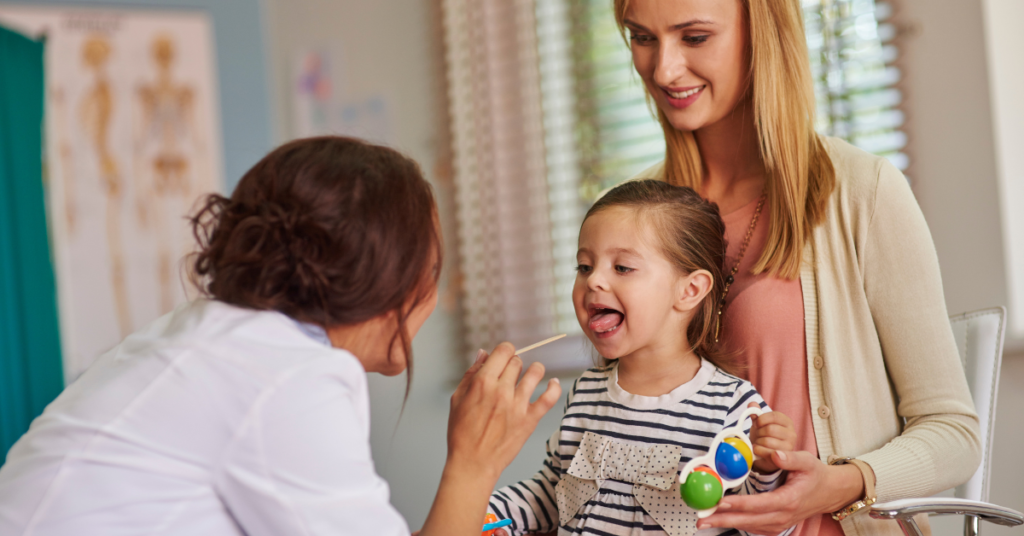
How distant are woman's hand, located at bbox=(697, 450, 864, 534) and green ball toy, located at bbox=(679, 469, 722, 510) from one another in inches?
1.5

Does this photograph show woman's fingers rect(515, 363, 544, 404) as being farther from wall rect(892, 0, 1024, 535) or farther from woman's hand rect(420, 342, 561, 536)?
wall rect(892, 0, 1024, 535)

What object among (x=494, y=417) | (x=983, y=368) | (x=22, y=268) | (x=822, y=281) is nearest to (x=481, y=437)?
(x=494, y=417)

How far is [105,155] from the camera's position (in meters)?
2.94

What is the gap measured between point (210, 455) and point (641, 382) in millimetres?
740

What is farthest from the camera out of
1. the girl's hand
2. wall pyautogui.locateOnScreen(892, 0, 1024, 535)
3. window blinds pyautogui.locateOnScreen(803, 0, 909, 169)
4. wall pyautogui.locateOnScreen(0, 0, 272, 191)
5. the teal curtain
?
wall pyautogui.locateOnScreen(0, 0, 272, 191)

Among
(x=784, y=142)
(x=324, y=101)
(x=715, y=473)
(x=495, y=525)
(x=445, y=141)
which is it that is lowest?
(x=495, y=525)

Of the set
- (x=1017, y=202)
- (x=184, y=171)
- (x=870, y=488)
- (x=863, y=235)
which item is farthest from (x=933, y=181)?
(x=184, y=171)

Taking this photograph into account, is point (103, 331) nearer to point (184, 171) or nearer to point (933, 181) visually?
point (184, 171)

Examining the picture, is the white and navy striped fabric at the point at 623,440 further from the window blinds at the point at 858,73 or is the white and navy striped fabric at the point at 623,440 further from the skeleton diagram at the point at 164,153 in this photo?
the skeleton diagram at the point at 164,153

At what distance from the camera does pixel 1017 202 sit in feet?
6.31

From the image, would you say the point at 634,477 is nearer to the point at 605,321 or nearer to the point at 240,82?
the point at 605,321

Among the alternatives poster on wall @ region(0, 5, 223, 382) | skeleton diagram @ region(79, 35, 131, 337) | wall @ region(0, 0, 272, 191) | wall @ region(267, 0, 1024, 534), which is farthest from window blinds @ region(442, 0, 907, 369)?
skeleton diagram @ region(79, 35, 131, 337)

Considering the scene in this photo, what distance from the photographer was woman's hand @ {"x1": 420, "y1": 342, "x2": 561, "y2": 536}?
1.02 m

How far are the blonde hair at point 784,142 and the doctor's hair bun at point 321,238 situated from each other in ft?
2.13
